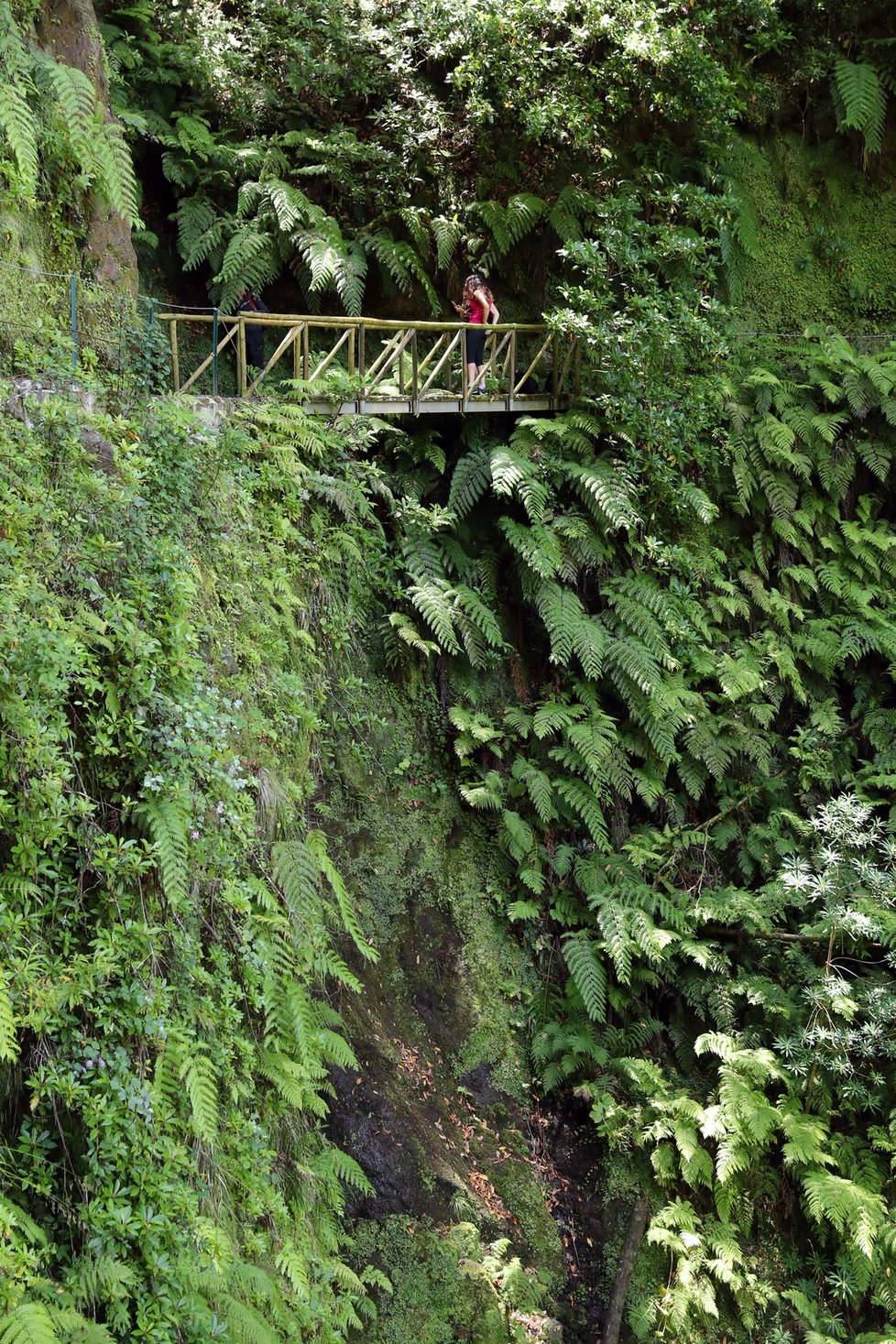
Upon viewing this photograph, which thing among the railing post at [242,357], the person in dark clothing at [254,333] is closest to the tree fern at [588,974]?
the railing post at [242,357]

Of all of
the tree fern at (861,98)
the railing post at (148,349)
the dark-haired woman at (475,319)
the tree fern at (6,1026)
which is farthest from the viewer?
the tree fern at (861,98)

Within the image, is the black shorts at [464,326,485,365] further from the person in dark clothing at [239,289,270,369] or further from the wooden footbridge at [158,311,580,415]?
the person in dark clothing at [239,289,270,369]

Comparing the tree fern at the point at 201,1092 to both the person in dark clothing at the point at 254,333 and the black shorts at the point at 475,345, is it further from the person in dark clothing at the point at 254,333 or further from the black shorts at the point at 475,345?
the person in dark clothing at the point at 254,333

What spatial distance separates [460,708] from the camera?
Answer: 804cm

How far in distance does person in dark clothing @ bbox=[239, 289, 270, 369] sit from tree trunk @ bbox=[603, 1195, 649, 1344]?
7.25m

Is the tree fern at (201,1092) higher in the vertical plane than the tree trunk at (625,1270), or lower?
higher

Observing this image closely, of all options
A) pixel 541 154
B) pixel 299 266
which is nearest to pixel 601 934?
pixel 299 266

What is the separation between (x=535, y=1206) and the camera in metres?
6.90

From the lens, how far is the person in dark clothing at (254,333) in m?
9.00

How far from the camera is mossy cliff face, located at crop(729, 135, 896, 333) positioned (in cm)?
1091

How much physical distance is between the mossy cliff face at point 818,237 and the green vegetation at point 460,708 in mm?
46

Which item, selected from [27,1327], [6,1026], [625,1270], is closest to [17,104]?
[6,1026]

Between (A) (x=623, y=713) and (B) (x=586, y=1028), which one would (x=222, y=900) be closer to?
(B) (x=586, y=1028)

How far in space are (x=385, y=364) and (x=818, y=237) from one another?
216 inches
